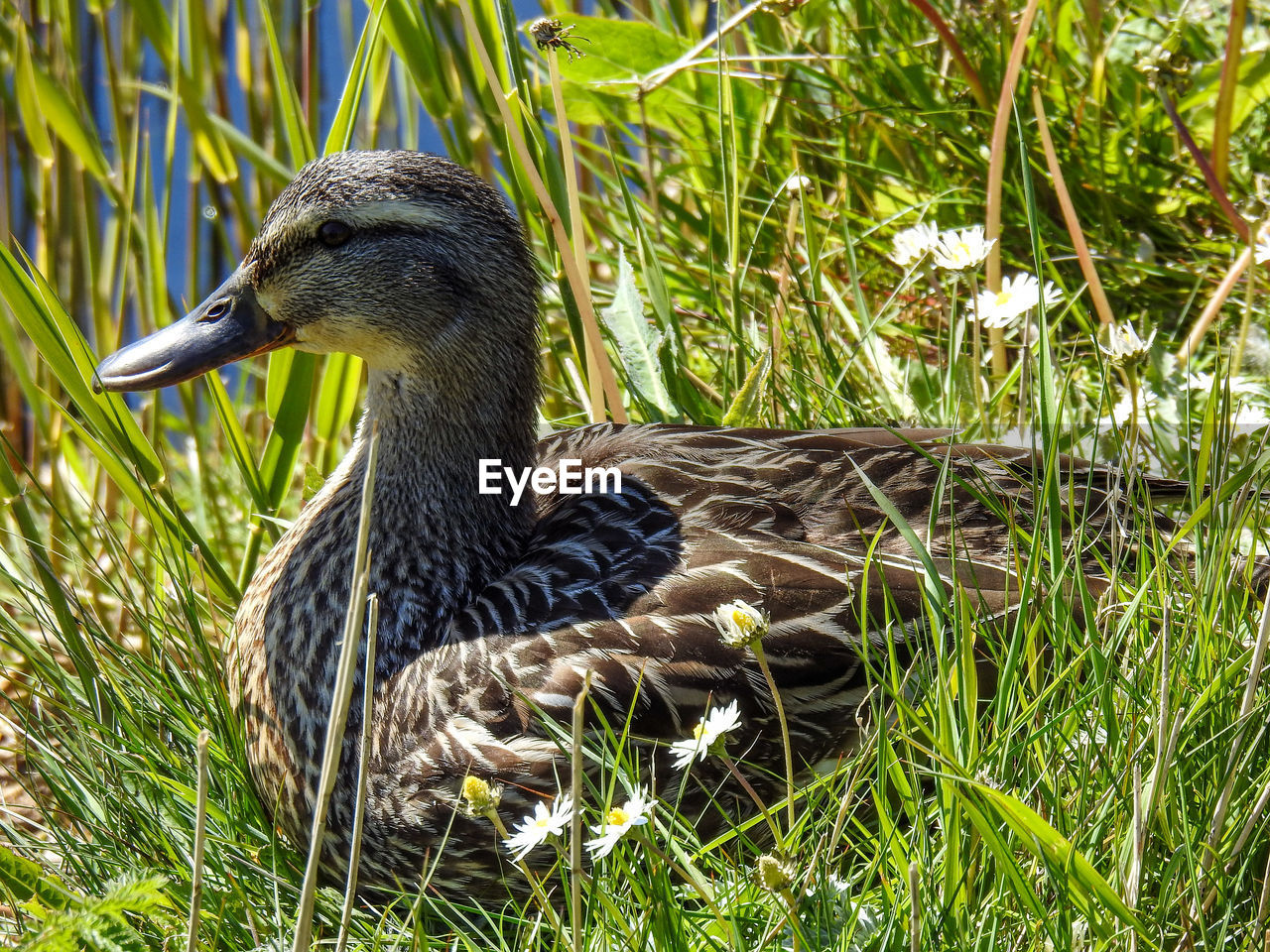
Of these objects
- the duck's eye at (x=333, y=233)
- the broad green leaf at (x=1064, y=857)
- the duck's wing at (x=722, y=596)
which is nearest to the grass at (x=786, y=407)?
the broad green leaf at (x=1064, y=857)

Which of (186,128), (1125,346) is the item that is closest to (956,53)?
(1125,346)

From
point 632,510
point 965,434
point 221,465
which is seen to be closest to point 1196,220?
point 965,434

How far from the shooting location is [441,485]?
8.09 ft

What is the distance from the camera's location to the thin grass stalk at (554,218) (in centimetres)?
244

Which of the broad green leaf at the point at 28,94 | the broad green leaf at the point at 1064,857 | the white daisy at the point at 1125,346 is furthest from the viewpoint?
the broad green leaf at the point at 28,94

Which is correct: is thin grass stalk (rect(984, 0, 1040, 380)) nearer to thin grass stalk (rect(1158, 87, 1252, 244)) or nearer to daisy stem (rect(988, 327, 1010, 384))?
daisy stem (rect(988, 327, 1010, 384))

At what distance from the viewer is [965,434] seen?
278cm

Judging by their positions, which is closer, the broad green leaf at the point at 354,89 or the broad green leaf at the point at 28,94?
the broad green leaf at the point at 354,89

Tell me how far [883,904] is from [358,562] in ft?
2.70

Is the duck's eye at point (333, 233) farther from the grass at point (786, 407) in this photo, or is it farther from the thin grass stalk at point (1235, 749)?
the thin grass stalk at point (1235, 749)

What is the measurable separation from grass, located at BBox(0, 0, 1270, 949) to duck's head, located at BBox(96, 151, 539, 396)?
16 centimetres

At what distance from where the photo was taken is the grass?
161 cm

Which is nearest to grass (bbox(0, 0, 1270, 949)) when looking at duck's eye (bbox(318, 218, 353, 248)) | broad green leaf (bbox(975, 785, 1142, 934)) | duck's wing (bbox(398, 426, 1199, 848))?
broad green leaf (bbox(975, 785, 1142, 934))

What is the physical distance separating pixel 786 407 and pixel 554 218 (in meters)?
0.63
